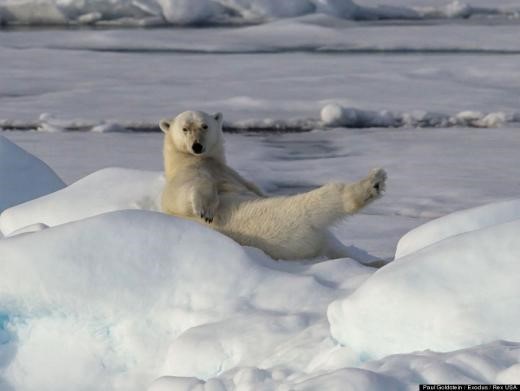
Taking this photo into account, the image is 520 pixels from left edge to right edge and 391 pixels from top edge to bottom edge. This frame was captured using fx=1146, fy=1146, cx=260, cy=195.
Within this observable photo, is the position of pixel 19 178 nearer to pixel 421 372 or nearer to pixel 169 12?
pixel 421 372

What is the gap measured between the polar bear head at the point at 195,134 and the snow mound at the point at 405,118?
15.7 feet

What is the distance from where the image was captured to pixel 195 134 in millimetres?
4258

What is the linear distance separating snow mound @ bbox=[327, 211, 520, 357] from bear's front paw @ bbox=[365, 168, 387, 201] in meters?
0.94

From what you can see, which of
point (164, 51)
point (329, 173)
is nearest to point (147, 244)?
point (329, 173)

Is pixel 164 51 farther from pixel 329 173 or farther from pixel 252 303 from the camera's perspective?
pixel 252 303

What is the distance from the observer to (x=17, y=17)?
1648 centimetres

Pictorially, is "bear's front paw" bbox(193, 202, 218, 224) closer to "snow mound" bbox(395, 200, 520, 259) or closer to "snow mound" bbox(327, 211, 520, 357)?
"snow mound" bbox(395, 200, 520, 259)

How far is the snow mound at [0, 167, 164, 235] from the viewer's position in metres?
4.27

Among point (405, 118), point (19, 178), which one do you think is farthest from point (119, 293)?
point (405, 118)

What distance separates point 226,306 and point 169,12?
13509 mm

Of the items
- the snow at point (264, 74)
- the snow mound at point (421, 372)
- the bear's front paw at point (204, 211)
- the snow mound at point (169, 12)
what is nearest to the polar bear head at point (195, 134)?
the bear's front paw at point (204, 211)

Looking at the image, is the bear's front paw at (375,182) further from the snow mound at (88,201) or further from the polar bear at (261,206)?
the snow mound at (88,201)

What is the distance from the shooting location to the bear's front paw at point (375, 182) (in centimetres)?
369

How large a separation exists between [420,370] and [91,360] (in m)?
1.23
